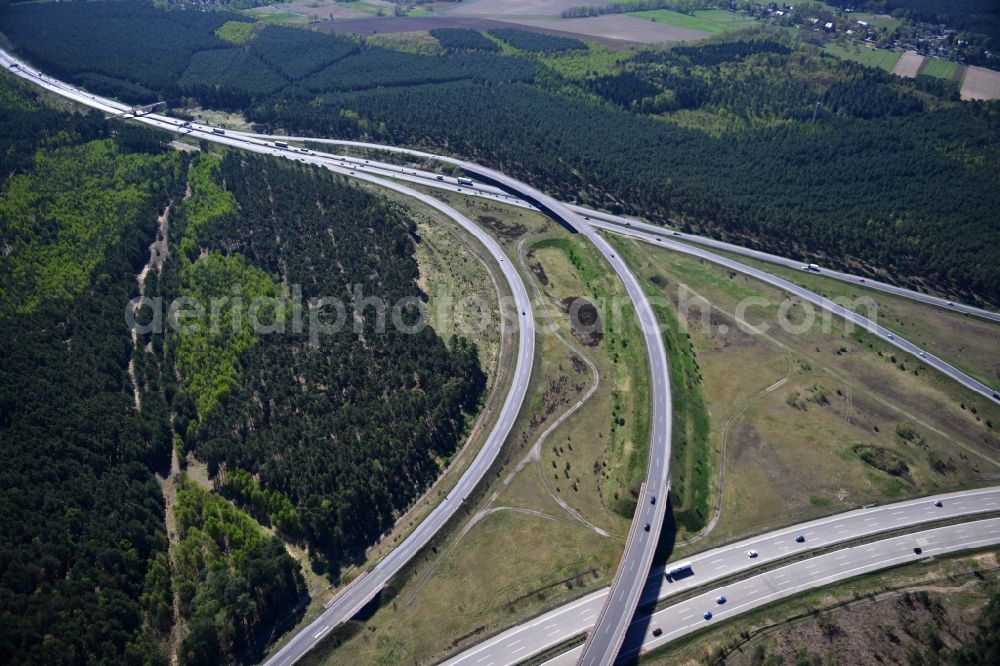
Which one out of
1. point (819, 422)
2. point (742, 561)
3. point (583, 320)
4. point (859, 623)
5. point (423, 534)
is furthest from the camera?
point (583, 320)

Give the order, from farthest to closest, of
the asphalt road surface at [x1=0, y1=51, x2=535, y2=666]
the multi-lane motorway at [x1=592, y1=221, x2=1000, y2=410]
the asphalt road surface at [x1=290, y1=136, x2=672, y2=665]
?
the multi-lane motorway at [x1=592, y1=221, x2=1000, y2=410] → the asphalt road surface at [x1=0, y1=51, x2=535, y2=666] → the asphalt road surface at [x1=290, y1=136, x2=672, y2=665]

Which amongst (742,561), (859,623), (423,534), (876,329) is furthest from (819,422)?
(423,534)

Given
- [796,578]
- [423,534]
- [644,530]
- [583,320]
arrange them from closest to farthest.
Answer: [796,578] → [644,530] → [423,534] → [583,320]

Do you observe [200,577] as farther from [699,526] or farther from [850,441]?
[850,441]

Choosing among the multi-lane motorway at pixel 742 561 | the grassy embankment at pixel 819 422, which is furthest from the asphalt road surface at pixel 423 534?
the grassy embankment at pixel 819 422

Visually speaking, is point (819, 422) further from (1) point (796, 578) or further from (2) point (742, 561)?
(2) point (742, 561)

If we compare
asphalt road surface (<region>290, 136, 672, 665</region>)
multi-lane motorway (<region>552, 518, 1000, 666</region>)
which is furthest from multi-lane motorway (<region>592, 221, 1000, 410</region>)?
asphalt road surface (<region>290, 136, 672, 665</region>)

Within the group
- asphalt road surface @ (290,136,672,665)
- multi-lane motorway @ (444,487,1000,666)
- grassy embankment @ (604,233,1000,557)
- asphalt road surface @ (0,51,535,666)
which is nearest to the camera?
asphalt road surface @ (290,136,672,665)

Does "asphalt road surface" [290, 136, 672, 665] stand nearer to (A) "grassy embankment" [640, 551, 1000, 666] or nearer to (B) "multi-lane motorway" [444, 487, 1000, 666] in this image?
(B) "multi-lane motorway" [444, 487, 1000, 666]

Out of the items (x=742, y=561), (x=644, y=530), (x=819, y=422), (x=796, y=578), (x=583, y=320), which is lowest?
(x=796, y=578)
